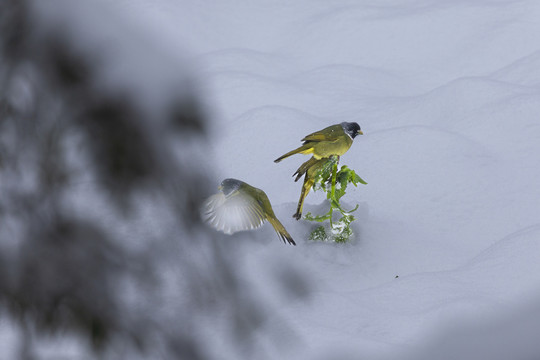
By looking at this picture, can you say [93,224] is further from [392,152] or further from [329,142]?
[392,152]

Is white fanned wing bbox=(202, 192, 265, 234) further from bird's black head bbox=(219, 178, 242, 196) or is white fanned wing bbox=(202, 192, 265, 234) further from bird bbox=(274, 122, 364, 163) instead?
bird bbox=(274, 122, 364, 163)

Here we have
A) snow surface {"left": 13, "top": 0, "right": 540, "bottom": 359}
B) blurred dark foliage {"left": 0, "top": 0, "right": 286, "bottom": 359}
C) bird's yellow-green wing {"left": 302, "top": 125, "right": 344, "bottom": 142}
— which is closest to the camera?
blurred dark foliage {"left": 0, "top": 0, "right": 286, "bottom": 359}

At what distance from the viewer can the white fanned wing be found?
2.23 metres

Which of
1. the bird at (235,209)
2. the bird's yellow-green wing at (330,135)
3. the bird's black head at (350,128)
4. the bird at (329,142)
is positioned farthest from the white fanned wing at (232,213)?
the bird's black head at (350,128)

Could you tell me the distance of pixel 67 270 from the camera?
1783 millimetres

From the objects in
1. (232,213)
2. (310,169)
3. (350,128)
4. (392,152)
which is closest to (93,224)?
(232,213)

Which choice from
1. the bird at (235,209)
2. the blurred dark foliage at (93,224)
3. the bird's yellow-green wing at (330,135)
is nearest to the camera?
the blurred dark foliage at (93,224)

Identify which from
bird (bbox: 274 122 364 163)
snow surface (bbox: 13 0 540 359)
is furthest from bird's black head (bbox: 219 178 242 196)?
snow surface (bbox: 13 0 540 359)

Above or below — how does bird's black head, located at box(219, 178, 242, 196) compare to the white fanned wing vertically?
above

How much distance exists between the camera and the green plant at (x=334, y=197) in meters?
2.44

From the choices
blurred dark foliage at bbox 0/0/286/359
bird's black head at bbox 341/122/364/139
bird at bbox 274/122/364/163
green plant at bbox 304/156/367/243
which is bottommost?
blurred dark foliage at bbox 0/0/286/359

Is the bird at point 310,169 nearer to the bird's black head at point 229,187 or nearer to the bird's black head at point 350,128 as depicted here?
the bird's black head at point 350,128

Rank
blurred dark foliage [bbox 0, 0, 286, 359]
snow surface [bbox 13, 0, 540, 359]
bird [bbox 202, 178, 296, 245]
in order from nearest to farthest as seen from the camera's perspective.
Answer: blurred dark foliage [bbox 0, 0, 286, 359]
snow surface [bbox 13, 0, 540, 359]
bird [bbox 202, 178, 296, 245]

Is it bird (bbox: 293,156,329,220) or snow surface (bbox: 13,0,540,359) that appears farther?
bird (bbox: 293,156,329,220)
